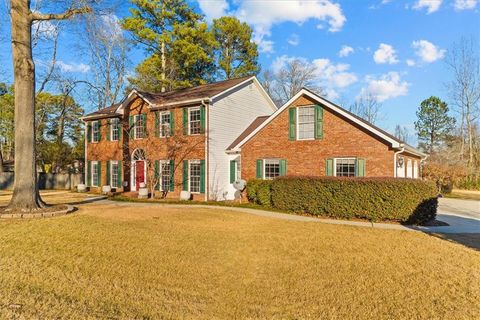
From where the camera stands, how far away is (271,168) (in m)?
16.7

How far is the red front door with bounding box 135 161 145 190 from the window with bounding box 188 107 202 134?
5.04m

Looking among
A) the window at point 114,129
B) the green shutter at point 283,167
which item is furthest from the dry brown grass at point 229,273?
the window at point 114,129

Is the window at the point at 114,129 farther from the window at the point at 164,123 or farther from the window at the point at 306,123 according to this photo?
the window at the point at 306,123

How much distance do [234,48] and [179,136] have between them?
2014 centimetres

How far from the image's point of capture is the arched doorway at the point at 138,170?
824 inches

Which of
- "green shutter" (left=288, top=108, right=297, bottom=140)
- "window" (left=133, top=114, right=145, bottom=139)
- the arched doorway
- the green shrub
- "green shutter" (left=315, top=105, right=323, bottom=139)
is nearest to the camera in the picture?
the green shrub

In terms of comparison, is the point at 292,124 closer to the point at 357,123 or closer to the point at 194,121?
the point at 357,123

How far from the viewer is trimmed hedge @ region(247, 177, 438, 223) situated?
35.6 feet

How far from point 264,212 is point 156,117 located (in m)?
10.6

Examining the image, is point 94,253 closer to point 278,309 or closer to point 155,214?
point 278,309

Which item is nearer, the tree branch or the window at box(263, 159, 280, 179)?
the tree branch

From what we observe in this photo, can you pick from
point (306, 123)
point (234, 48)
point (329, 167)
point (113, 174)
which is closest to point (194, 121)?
point (306, 123)

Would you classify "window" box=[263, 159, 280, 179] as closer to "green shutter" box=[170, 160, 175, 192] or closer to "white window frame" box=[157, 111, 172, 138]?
"green shutter" box=[170, 160, 175, 192]

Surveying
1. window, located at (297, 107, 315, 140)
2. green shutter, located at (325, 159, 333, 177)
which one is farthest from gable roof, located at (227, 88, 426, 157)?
green shutter, located at (325, 159, 333, 177)
